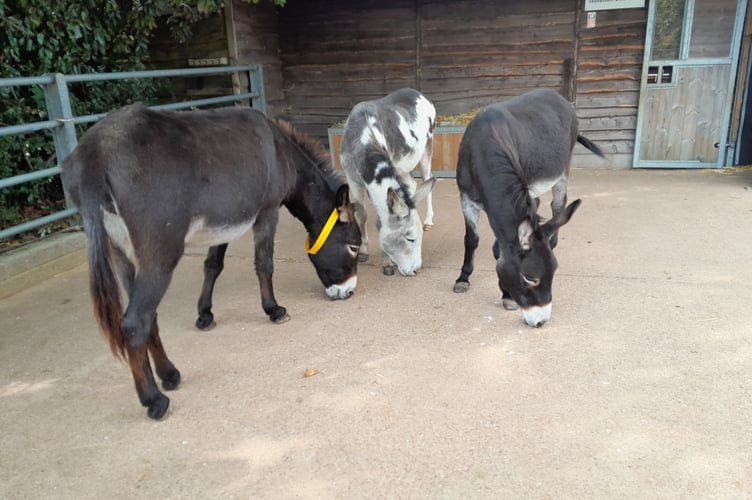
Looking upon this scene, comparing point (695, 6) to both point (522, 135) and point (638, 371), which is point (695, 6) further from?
point (638, 371)

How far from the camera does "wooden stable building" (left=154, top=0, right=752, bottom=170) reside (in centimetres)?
730

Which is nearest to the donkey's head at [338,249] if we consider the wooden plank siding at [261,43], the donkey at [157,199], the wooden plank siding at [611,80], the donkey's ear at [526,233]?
the donkey at [157,199]

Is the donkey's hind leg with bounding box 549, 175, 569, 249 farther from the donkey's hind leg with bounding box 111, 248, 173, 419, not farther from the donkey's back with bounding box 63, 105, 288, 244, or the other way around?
the donkey's hind leg with bounding box 111, 248, 173, 419

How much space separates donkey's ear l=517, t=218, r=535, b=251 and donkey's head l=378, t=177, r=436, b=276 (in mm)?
1094

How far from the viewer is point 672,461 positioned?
7.44ft

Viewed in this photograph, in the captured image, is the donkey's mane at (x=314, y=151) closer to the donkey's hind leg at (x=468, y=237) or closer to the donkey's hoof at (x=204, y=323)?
the donkey's hind leg at (x=468, y=237)

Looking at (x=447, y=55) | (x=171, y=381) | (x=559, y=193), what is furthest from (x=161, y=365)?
(x=447, y=55)

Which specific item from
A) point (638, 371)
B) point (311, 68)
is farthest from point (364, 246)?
point (311, 68)

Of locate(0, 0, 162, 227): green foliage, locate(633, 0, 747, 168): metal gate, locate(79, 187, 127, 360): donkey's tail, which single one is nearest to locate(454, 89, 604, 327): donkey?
locate(79, 187, 127, 360): donkey's tail

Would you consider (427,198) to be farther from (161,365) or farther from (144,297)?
(144,297)

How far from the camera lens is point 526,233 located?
3.18m

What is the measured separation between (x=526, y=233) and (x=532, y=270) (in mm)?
237

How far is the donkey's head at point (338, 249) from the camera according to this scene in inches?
151

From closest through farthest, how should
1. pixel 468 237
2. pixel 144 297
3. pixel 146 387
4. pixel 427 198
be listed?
pixel 144 297, pixel 146 387, pixel 468 237, pixel 427 198
